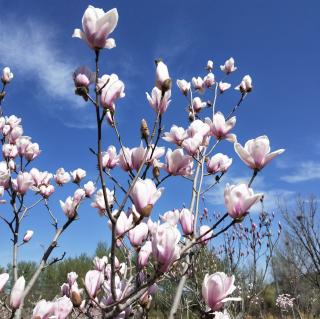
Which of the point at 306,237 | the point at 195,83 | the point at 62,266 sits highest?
the point at 62,266

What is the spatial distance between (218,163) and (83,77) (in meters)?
1.09

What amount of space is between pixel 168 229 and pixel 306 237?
42.5 feet

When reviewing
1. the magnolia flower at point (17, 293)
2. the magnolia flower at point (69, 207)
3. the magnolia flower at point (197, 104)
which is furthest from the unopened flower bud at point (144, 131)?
the magnolia flower at point (197, 104)

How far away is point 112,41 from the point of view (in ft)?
4.43

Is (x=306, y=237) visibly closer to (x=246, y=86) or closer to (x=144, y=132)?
(x=246, y=86)

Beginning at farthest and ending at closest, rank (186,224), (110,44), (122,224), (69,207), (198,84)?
(198,84), (69,207), (186,224), (122,224), (110,44)

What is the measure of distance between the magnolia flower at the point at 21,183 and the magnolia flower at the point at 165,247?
177 cm

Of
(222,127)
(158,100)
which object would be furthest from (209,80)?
(158,100)

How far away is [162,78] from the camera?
4.77ft

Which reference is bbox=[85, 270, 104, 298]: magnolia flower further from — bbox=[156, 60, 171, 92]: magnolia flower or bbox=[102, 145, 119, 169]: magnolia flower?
bbox=[156, 60, 171, 92]: magnolia flower

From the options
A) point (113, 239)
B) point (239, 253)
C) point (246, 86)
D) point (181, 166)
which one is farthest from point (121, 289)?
point (239, 253)

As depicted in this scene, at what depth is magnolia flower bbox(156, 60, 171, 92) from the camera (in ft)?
4.75

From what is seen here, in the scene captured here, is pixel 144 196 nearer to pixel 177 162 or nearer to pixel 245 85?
pixel 177 162

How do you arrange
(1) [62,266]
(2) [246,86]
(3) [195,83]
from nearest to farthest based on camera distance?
(2) [246,86] < (3) [195,83] < (1) [62,266]
